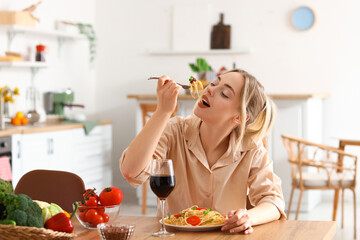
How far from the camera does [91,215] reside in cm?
154

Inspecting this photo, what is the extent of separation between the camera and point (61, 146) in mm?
4605

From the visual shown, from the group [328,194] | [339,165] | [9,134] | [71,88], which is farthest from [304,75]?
[9,134]

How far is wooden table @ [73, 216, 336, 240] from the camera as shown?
4.93 ft

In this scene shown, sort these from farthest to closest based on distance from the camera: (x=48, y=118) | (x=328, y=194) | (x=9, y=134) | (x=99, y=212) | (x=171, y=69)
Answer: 1. (x=171, y=69)
2. (x=328, y=194)
3. (x=48, y=118)
4. (x=9, y=134)
5. (x=99, y=212)

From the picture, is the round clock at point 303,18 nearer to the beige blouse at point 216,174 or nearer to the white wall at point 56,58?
the white wall at point 56,58

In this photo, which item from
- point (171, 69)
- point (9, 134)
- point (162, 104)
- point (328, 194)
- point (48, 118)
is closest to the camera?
point (162, 104)

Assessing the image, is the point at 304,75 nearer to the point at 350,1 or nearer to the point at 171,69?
the point at 350,1

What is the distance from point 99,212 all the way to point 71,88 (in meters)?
4.49

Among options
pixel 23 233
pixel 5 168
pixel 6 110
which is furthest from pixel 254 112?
pixel 6 110

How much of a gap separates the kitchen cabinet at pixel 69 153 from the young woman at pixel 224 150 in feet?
7.58

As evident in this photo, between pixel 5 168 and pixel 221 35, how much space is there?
2.84 metres

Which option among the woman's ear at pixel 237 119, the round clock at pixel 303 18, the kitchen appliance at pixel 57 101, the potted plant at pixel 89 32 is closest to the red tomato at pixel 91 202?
the woman's ear at pixel 237 119

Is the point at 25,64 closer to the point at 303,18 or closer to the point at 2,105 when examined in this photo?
the point at 2,105


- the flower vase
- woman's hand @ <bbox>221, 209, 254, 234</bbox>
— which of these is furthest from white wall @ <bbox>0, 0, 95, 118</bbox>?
woman's hand @ <bbox>221, 209, 254, 234</bbox>
